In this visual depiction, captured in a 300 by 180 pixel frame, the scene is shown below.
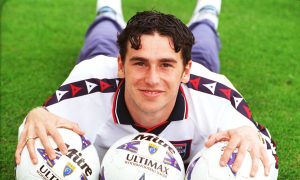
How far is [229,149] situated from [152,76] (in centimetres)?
55

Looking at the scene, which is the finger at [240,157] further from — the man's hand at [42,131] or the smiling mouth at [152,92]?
the man's hand at [42,131]

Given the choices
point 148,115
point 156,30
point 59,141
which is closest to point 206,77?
point 148,115

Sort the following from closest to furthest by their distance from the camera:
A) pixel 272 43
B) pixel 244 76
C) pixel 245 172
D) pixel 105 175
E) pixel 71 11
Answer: pixel 245 172
pixel 105 175
pixel 244 76
pixel 272 43
pixel 71 11

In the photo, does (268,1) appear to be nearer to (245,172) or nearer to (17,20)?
(17,20)

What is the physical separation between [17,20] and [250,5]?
3.01 metres

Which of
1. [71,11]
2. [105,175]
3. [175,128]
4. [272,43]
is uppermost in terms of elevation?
[71,11]

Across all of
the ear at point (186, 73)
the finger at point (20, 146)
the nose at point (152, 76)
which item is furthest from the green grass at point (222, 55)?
the nose at point (152, 76)

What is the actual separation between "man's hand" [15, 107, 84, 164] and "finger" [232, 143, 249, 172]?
0.86 m

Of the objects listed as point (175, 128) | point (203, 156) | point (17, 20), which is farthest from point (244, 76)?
point (17, 20)

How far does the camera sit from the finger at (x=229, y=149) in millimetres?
2231

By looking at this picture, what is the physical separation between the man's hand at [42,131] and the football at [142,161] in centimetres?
25

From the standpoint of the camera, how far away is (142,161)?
2.29m

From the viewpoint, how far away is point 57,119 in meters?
2.49

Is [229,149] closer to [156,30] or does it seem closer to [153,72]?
[153,72]
